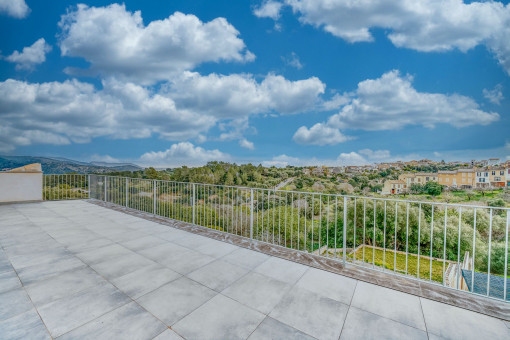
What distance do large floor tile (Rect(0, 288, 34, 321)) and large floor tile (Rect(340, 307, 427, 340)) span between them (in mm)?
2713

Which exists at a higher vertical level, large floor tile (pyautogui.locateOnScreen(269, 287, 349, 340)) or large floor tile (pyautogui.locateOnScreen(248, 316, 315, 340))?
large floor tile (pyautogui.locateOnScreen(248, 316, 315, 340))

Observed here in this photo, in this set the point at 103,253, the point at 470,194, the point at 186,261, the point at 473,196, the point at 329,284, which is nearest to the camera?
the point at 329,284

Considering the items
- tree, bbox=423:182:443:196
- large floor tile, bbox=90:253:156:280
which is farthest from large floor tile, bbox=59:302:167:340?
tree, bbox=423:182:443:196

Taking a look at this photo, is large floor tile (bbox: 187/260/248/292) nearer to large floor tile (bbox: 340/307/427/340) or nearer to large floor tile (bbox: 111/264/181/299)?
large floor tile (bbox: 111/264/181/299)

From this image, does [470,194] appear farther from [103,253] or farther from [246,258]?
[103,253]

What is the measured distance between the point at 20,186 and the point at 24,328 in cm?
828

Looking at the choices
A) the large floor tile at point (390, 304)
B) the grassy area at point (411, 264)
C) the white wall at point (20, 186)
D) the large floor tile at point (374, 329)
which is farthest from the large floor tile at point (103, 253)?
the grassy area at point (411, 264)

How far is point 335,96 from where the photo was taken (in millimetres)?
48781

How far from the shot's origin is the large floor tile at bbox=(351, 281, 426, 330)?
77.0 inches

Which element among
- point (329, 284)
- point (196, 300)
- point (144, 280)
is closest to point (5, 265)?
point (144, 280)

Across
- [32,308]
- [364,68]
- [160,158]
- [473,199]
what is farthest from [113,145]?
[364,68]

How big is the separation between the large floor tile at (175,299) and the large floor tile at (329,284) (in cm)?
104

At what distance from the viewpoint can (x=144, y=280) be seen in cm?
252

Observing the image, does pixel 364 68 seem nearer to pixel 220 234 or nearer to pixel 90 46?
pixel 90 46
